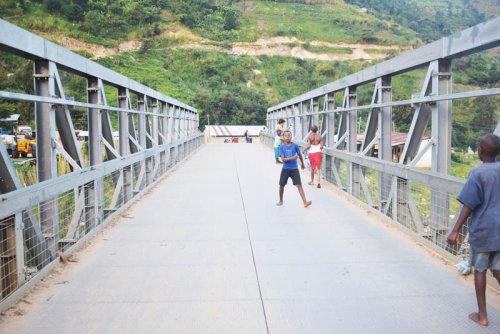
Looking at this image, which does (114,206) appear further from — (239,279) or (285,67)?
(285,67)

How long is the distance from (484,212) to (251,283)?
2168 mm

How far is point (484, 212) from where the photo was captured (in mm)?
3938

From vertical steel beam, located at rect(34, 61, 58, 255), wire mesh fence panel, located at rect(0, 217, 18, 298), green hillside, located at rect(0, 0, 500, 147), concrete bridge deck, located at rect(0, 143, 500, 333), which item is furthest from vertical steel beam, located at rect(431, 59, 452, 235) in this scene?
green hillside, located at rect(0, 0, 500, 147)

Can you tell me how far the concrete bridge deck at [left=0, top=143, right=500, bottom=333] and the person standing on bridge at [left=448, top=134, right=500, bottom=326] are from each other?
387 millimetres

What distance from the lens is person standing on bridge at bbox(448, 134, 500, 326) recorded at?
3.90 metres

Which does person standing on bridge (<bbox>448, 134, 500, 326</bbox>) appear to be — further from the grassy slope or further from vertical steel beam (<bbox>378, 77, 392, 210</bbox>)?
the grassy slope

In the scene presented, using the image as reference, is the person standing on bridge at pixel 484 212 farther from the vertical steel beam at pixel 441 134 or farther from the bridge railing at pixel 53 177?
the bridge railing at pixel 53 177

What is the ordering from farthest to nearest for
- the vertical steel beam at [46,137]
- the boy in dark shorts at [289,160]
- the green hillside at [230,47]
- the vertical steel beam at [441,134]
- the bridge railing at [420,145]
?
1. the green hillside at [230,47]
2. the boy in dark shorts at [289,160]
3. the vertical steel beam at [441,134]
4. the vertical steel beam at [46,137]
5. the bridge railing at [420,145]

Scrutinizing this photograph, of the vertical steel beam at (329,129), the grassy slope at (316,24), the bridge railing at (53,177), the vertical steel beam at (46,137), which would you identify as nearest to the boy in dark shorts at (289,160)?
the bridge railing at (53,177)

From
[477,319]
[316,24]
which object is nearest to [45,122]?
[477,319]

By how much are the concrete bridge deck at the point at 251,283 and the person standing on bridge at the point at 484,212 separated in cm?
39

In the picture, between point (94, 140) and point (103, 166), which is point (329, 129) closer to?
point (94, 140)

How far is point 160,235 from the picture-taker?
23.3 feet

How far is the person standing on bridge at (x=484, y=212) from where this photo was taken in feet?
12.8
